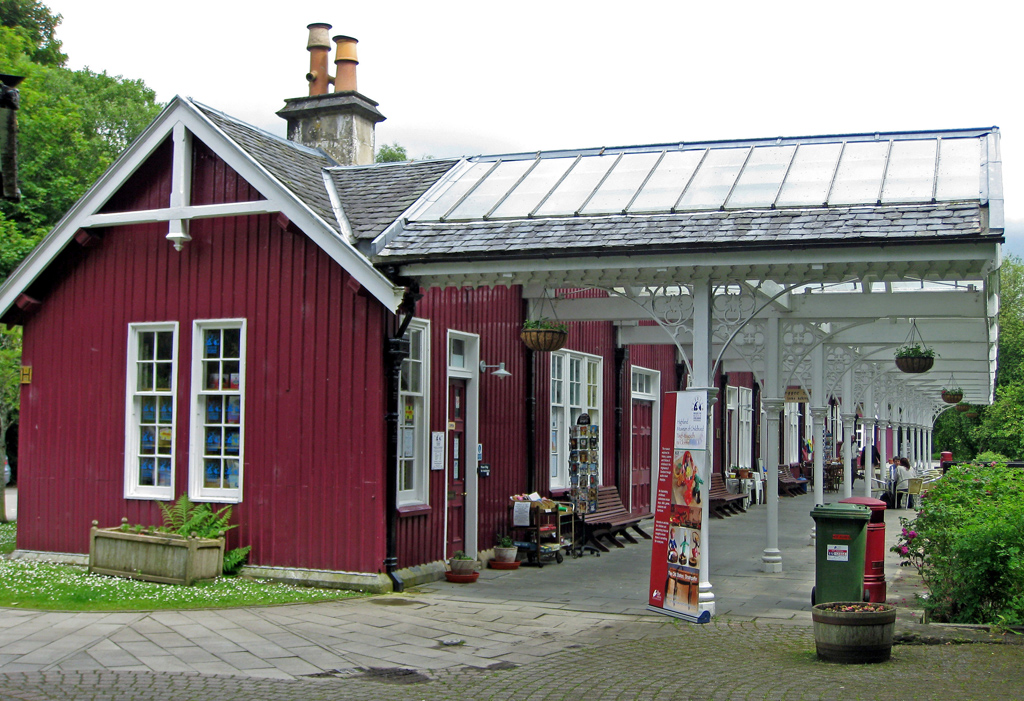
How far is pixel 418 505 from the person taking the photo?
12047 mm

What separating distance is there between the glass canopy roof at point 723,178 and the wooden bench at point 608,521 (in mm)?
5280

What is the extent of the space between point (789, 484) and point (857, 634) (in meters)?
23.6

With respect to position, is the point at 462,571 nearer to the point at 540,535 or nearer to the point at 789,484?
the point at 540,535

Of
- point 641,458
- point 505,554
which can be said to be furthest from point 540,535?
point 641,458

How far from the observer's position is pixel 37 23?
106 ft

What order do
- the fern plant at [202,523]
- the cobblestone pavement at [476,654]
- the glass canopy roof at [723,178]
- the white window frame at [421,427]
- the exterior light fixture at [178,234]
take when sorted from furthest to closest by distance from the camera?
the white window frame at [421,427], the exterior light fixture at [178,234], the fern plant at [202,523], the glass canopy roof at [723,178], the cobblestone pavement at [476,654]

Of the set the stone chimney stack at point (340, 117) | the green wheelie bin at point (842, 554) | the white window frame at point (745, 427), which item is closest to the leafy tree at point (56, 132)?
the stone chimney stack at point (340, 117)

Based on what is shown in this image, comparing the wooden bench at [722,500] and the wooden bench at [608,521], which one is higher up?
the wooden bench at [608,521]

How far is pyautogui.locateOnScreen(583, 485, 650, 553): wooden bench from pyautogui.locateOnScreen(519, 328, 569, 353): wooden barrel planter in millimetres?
3359

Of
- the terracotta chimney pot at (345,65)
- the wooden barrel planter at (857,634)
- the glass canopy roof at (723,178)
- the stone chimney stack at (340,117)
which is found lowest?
the wooden barrel planter at (857,634)

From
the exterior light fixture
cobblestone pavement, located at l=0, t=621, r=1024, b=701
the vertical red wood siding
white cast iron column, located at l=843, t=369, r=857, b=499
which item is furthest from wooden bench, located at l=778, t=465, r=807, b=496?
cobblestone pavement, located at l=0, t=621, r=1024, b=701

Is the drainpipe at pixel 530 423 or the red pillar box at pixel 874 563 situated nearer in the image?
the red pillar box at pixel 874 563

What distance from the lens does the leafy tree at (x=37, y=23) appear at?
100 feet

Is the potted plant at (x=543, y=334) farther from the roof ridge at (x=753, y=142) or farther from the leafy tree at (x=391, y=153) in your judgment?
the leafy tree at (x=391, y=153)
